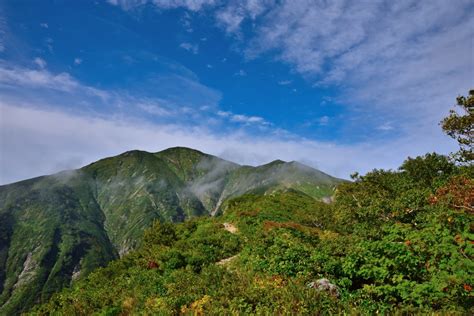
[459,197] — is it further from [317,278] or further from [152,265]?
[152,265]

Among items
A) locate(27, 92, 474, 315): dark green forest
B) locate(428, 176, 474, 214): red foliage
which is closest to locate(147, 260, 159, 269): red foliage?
locate(27, 92, 474, 315): dark green forest

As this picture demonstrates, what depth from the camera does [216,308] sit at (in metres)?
11.1

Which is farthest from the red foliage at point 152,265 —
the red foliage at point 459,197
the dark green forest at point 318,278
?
the red foliage at point 459,197

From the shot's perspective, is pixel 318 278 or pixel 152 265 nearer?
pixel 318 278

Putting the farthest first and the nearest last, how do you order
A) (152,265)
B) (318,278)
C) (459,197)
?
(459,197) < (152,265) < (318,278)

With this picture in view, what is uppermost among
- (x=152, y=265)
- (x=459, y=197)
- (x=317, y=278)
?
(x=459, y=197)

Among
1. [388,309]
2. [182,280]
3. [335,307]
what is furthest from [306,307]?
[182,280]

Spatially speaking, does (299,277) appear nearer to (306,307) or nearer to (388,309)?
(306,307)

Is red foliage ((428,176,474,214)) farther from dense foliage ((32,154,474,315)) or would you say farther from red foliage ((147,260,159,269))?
red foliage ((147,260,159,269))

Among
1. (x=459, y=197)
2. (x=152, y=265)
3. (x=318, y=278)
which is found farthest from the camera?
(x=459, y=197)

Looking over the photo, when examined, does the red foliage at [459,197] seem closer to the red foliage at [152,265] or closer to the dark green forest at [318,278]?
the dark green forest at [318,278]

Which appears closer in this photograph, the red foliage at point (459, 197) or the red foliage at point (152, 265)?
the red foliage at point (459, 197)

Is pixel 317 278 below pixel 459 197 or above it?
below

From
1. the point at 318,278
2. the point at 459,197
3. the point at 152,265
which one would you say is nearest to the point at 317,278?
the point at 318,278
